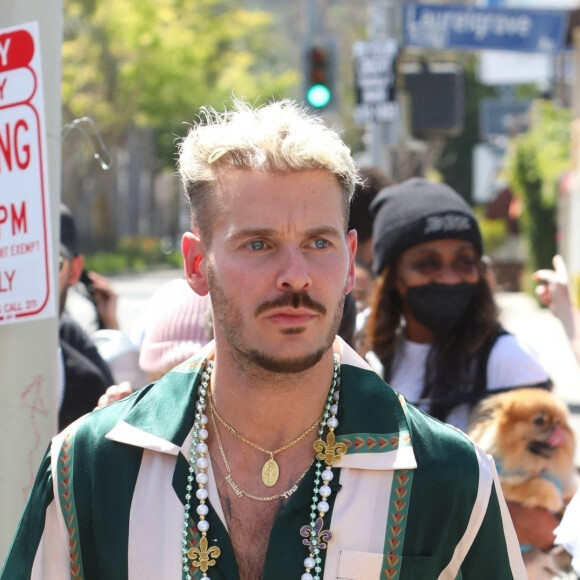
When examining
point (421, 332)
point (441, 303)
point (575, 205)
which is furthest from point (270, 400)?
point (575, 205)

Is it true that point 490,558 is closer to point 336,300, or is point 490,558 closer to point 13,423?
point 336,300

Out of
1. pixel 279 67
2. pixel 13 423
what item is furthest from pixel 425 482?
pixel 279 67

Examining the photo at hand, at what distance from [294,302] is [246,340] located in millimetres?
136

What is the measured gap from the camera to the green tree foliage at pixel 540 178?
2984cm

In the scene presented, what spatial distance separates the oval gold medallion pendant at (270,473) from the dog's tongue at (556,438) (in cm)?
187

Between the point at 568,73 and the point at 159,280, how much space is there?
13885 millimetres

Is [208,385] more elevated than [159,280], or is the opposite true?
[208,385]

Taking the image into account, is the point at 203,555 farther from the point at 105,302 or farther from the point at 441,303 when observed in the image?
the point at 105,302

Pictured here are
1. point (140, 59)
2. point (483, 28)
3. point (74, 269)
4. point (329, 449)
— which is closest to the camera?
point (329, 449)

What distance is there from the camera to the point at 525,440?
13.6 ft

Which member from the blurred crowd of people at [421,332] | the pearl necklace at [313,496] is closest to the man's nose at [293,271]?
the pearl necklace at [313,496]

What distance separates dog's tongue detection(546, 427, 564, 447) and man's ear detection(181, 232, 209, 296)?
1906 mm

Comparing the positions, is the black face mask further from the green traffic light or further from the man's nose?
the green traffic light

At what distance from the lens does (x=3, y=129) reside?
10.9 feet
